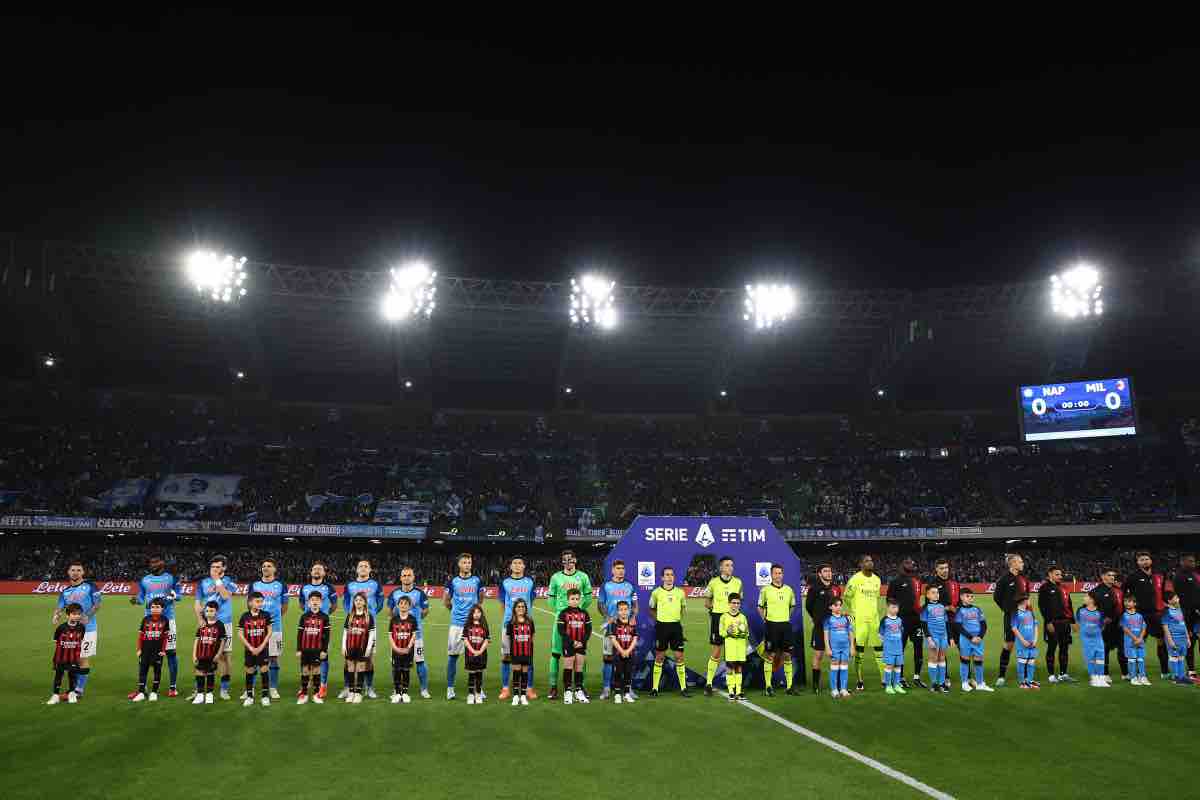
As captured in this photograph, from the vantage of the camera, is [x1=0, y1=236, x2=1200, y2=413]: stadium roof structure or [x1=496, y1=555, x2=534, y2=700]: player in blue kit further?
[x1=0, y1=236, x2=1200, y2=413]: stadium roof structure

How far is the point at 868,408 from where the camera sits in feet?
171

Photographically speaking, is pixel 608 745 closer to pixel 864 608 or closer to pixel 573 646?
pixel 573 646

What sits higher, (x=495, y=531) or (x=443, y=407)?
(x=443, y=407)

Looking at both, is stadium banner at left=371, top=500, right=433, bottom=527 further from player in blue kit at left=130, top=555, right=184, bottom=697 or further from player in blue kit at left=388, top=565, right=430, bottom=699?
player in blue kit at left=388, top=565, right=430, bottom=699

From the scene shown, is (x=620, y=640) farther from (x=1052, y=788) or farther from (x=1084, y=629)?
(x=1084, y=629)

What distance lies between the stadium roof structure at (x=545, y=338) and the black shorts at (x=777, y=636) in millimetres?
27236

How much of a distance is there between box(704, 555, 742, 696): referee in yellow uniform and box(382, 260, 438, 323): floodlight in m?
25.6

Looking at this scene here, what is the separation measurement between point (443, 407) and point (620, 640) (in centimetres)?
4076

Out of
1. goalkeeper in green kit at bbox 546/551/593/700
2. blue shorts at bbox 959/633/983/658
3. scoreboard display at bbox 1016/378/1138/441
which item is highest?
scoreboard display at bbox 1016/378/1138/441

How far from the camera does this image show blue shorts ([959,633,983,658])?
12.5 m

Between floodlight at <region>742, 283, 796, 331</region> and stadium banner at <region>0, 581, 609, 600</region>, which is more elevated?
floodlight at <region>742, 283, 796, 331</region>

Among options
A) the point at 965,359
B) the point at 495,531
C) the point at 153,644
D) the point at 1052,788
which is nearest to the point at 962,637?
the point at 1052,788

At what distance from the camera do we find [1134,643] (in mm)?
12922

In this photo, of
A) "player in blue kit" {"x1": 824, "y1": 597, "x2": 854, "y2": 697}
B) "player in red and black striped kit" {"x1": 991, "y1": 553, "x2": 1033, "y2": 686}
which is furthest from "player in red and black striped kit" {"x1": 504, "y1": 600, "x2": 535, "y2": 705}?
"player in red and black striped kit" {"x1": 991, "y1": 553, "x2": 1033, "y2": 686}
